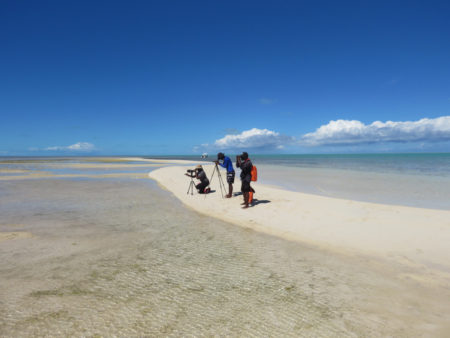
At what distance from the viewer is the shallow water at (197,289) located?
3.45m

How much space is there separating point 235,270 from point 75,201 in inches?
466

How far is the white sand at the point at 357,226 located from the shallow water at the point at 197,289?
851 millimetres

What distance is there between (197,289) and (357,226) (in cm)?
658

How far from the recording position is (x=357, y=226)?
827 centimetres

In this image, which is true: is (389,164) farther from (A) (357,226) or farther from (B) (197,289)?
(B) (197,289)

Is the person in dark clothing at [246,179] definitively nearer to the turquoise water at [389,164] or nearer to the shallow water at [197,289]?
the shallow water at [197,289]

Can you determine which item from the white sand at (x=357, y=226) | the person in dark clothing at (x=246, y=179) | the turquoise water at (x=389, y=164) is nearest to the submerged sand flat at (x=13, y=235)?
the white sand at (x=357, y=226)

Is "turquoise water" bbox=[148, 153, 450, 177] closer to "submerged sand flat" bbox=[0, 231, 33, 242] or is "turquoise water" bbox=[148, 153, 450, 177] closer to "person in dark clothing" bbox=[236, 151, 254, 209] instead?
"person in dark clothing" bbox=[236, 151, 254, 209]

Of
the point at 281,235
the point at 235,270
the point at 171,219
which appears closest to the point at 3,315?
the point at 235,270

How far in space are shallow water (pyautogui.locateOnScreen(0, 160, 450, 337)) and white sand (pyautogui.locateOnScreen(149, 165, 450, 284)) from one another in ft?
2.79

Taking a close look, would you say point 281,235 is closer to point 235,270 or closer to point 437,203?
point 235,270

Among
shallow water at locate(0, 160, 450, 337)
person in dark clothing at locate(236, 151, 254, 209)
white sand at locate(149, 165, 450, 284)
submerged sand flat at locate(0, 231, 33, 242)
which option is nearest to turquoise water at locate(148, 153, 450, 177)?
white sand at locate(149, 165, 450, 284)

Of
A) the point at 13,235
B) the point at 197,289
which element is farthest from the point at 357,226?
the point at 13,235

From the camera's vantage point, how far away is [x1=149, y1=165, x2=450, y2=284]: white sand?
6199 mm
